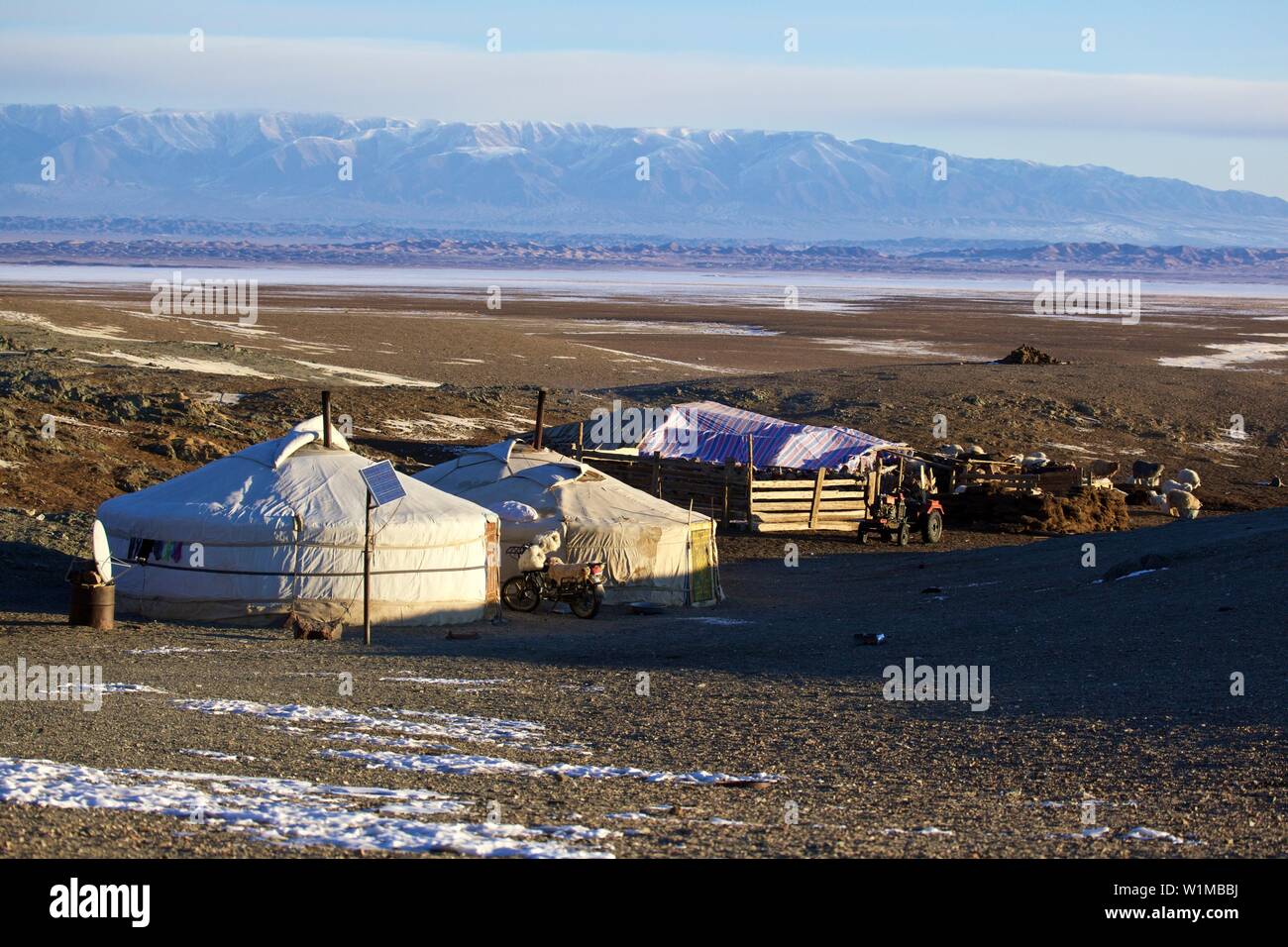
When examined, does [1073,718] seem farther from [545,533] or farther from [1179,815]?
[545,533]

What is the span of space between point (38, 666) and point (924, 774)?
7866mm

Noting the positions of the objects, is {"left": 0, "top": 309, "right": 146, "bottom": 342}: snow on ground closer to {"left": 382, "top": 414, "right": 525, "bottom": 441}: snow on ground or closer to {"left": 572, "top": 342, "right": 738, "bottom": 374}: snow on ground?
{"left": 382, "top": 414, "right": 525, "bottom": 441}: snow on ground

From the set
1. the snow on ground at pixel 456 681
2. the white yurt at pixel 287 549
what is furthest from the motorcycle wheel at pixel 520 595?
the snow on ground at pixel 456 681

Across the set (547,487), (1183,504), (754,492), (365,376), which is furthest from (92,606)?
(365,376)

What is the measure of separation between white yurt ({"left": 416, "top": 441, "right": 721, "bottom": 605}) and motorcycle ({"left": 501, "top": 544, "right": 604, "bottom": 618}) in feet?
1.77

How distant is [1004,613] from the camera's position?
18688 mm

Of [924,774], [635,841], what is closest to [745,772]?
Result: [924,774]

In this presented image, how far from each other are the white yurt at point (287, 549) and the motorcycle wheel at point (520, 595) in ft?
2.38

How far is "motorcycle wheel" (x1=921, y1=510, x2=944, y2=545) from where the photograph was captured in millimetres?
26906

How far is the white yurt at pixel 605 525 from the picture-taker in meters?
20.6

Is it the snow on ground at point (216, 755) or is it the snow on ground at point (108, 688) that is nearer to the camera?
the snow on ground at point (216, 755)

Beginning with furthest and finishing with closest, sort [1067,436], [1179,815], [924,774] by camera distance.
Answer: [1067,436] → [924,774] → [1179,815]

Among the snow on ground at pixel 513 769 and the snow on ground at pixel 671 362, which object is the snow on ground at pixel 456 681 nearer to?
the snow on ground at pixel 513 769

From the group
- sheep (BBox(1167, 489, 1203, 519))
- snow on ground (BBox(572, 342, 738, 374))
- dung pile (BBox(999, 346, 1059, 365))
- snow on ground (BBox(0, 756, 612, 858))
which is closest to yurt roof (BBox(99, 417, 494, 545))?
snow on ground (BBox(0, 756, 612, 858))
